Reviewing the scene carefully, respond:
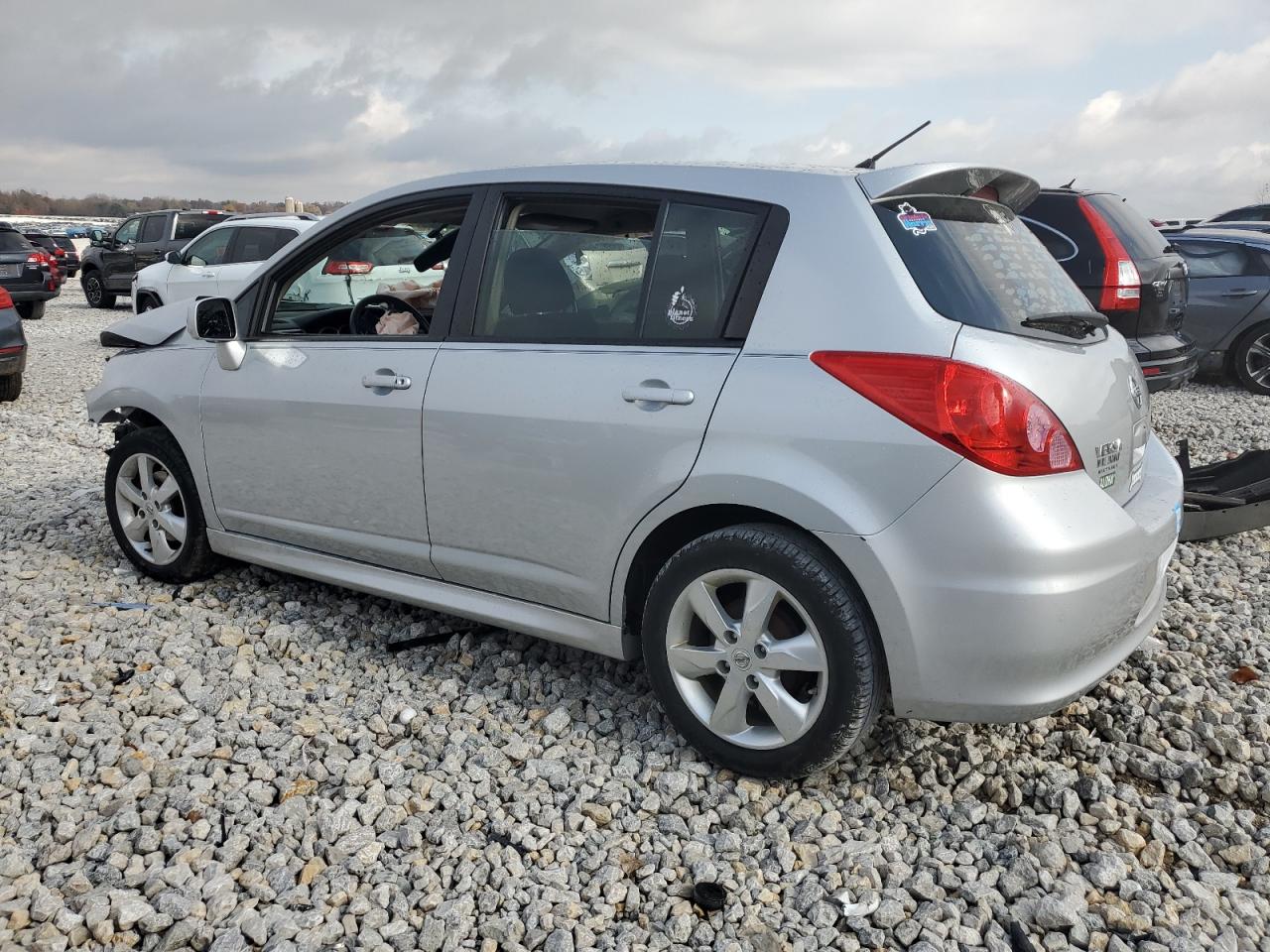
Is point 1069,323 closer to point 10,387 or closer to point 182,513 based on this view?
point 182,513

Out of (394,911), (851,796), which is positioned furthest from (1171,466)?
(394,911)

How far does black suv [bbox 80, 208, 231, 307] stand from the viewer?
20.6 m

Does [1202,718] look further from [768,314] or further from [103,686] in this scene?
[103,686]

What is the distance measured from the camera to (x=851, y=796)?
306 cm

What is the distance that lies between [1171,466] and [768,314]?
158 cm

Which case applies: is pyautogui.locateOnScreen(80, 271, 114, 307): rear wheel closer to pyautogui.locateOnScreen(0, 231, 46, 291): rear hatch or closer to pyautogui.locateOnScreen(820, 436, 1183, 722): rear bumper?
pyautogui.locateOnScreen(0, 231, 46, 291): rear hatch

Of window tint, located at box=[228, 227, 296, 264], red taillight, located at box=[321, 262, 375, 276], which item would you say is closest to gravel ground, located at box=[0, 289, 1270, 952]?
red taillight, located at box=[321, 262, 375, 276]

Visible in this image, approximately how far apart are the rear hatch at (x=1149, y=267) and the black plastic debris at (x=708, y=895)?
254 inches

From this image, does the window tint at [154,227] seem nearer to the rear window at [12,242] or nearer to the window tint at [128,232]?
the window tint at [128,232]

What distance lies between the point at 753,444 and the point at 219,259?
13287mm

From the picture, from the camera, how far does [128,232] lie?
2161 centimetres

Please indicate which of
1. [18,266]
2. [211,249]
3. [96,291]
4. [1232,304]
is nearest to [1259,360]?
[1232,304]

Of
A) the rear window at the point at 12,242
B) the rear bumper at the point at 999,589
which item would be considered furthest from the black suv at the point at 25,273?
the rear bumper at the point at 999,589

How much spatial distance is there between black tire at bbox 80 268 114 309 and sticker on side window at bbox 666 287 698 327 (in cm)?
2175
